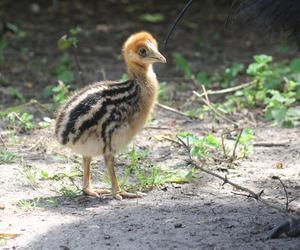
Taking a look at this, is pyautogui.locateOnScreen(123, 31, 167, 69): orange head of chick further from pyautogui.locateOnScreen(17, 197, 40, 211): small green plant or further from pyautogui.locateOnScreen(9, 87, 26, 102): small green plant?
pyautogui.locateOnScreen(9, 87, 26, 102): small green plant

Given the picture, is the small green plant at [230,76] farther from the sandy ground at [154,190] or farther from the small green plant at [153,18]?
the small green plant at [153,18]

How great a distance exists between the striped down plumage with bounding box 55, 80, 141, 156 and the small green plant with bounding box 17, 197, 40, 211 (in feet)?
1.35

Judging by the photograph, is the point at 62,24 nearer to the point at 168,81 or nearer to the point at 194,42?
the point at 194,42

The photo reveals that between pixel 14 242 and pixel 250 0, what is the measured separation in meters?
1.93

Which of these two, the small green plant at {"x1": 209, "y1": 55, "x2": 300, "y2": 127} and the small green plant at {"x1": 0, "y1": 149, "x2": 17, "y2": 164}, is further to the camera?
the small green plant at {"x1": 209, "y1": 55, "x2": 300, "y2": 127}

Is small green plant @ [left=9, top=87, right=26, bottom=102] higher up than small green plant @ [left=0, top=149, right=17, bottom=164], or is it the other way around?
small green plant @ [left=9, top=87, right=26, bottom=102]

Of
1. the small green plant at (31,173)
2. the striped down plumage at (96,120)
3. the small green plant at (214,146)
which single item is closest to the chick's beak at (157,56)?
the striped down plumage at (96,120)

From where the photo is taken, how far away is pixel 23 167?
5.31 m

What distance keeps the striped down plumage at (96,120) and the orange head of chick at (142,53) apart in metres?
0.29

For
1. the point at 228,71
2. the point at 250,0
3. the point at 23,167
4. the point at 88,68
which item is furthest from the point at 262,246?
the point at 88,68

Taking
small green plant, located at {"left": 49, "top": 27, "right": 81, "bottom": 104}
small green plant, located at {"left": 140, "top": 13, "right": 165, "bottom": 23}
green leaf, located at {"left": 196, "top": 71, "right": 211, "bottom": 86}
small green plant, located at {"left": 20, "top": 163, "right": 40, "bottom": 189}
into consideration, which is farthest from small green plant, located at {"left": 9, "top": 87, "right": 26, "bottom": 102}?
small green plant, located at {"left": 140, "top": 13, "right": 165, "bottom": 23}

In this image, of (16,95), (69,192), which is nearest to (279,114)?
(69,192)

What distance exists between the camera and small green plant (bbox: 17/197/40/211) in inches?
178

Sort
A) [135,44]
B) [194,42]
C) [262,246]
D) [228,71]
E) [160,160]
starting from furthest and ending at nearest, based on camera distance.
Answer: [194,42]
[228,71]
[160,160]
[135,44]
[262,246]
